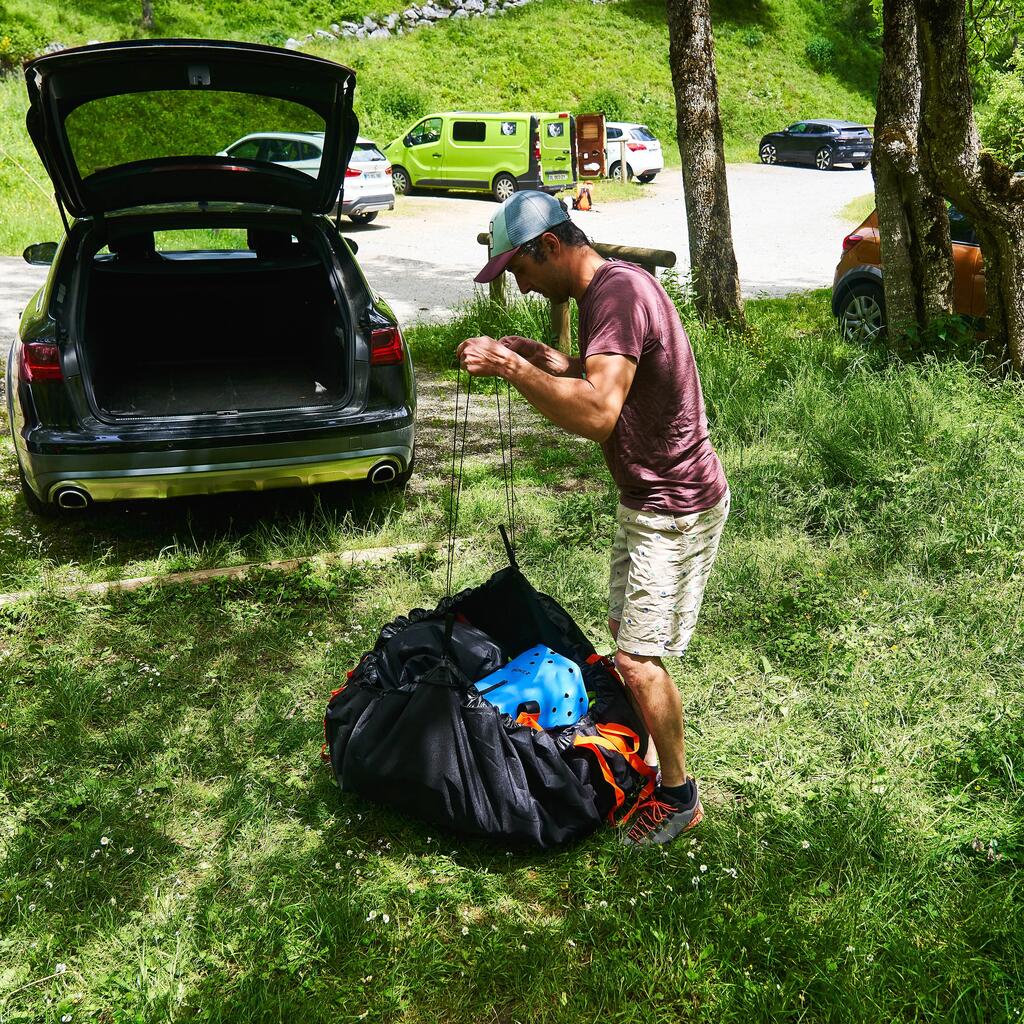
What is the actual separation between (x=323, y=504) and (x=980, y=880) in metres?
3.68

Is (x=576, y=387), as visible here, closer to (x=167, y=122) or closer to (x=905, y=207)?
(x=167, y=122)

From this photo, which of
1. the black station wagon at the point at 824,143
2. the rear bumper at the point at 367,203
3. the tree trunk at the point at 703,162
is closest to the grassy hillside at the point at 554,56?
the black station wagon at the point at 824,143

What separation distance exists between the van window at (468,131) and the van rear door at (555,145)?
1423mm

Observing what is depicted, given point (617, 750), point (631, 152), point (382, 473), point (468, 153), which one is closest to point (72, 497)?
point (382, 473)

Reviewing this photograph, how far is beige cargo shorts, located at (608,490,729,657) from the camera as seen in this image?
9.06 ft

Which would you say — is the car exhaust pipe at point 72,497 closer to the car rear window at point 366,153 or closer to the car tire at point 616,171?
the car rear window at point 366,153

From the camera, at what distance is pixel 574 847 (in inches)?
115

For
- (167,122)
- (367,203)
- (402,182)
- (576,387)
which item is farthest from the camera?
(402,182)

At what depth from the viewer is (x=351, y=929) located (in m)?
2.62

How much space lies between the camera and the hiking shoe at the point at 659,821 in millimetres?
2893

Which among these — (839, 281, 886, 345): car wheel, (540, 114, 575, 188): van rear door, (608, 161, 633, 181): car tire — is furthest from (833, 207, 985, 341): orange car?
(608, 161, 633, 181): car tire

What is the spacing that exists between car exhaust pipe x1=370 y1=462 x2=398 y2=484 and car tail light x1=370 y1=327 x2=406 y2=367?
49 cm

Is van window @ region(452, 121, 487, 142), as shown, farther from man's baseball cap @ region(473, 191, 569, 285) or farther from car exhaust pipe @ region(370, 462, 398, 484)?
man's baseball cap @ region(473, 191, 569, 285)

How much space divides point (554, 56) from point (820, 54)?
491 inches
